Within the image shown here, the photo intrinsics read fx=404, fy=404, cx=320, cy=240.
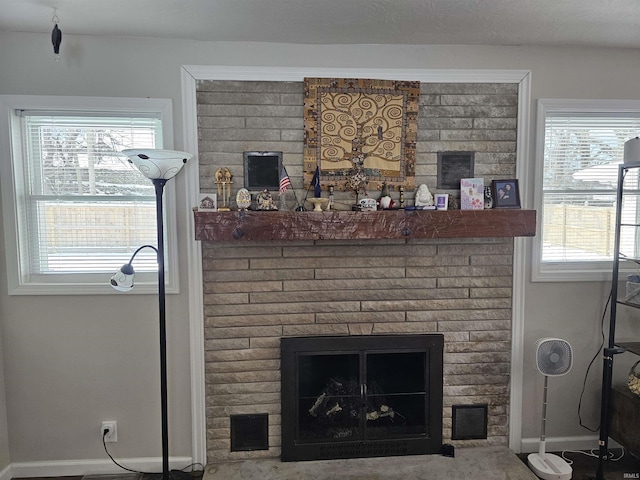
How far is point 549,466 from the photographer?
242 centimetres

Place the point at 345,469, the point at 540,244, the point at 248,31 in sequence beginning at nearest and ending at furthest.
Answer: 1. the point at 248,31
2. the point at 345,469
3. the point at 540,244

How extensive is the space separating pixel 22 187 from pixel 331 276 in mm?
1877

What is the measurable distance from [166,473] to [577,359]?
2.60m

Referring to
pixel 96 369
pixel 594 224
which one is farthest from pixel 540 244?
pixel 96 369

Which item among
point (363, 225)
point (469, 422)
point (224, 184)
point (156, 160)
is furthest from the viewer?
point (469, 422)

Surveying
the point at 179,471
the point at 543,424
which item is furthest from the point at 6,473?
the point at 543,424

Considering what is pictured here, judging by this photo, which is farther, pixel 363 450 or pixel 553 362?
pixel 363 450

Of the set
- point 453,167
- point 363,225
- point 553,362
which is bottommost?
point 553,362

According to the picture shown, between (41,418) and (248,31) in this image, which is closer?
(248,31)

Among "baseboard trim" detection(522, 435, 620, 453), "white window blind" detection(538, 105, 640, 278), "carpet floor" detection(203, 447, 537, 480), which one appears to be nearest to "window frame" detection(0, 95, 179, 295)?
"carpet floor" detection(203, 447, 537, 480)

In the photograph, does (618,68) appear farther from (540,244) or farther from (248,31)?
(248,31)

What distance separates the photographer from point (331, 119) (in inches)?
93.4

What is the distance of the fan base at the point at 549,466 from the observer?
7.72 feet

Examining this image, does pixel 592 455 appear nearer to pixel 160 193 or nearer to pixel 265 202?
pixel 265 202
